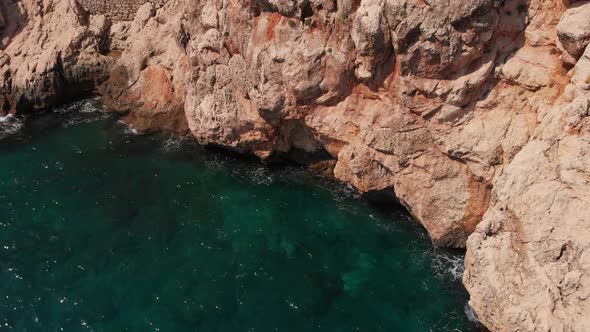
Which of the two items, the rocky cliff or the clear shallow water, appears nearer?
the rocky cliff

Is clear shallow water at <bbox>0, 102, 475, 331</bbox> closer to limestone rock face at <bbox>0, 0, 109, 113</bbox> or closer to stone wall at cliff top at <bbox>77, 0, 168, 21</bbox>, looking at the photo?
limestone rock face at <bbox>0, 0, 109, 113</bbox>

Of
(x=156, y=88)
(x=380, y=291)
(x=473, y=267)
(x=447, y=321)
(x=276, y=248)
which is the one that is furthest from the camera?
(x=156, y=88)

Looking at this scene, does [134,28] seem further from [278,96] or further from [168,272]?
[168,272]

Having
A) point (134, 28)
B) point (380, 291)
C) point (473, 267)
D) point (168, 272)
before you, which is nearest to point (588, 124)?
point (473, 267)

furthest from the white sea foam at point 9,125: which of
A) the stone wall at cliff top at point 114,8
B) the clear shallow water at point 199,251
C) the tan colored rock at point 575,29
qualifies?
the tan colored rock at point 575,29

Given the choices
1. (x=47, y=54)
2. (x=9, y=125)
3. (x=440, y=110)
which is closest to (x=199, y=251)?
(x=440, y=110)

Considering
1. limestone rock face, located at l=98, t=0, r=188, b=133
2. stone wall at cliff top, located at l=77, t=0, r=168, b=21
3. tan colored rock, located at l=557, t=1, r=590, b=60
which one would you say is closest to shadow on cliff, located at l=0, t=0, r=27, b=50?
stone wall at cliff top, located at l=77, t=0, r=168, b=21
